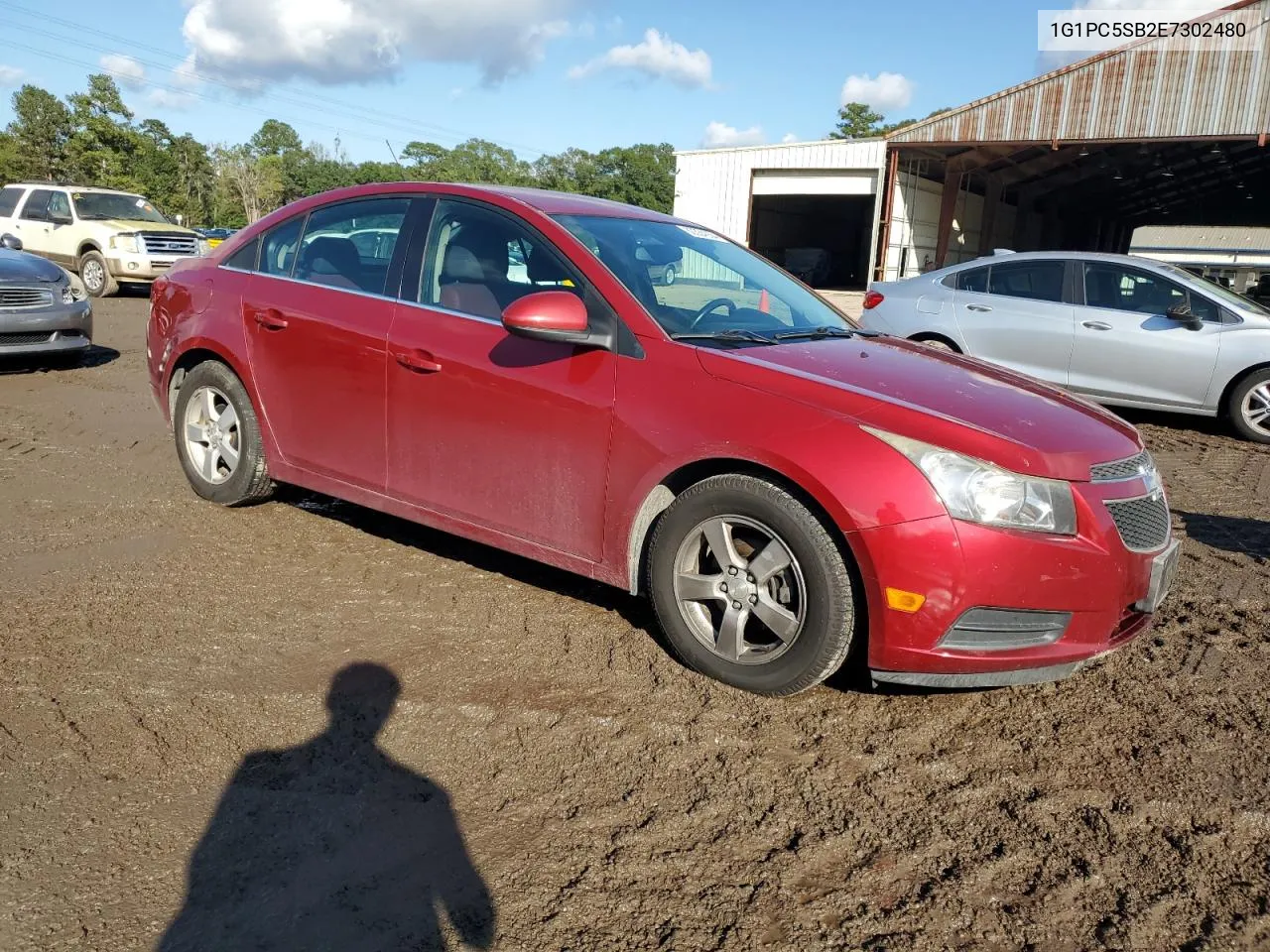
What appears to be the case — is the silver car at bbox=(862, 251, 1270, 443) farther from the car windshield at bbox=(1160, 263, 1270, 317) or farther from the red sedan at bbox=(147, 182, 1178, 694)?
the red sedan at bbox=(147, 182, 1178, 694)

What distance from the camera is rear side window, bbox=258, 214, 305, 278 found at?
15.1ft

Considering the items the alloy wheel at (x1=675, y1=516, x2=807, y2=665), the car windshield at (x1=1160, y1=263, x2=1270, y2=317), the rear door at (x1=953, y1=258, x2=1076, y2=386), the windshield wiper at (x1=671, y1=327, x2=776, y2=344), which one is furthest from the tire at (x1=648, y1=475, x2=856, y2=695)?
the car windshield at (x1=1160, y1=263, x2=1270, y2=317)

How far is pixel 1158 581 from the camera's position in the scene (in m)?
3.13

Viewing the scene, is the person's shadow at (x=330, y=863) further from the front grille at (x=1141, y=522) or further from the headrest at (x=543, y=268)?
the front grille at (x=1141, y=522)

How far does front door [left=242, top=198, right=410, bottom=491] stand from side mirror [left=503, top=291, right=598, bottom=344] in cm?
91

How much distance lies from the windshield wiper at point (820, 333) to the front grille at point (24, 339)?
838 cm

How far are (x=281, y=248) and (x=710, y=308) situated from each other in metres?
2.30

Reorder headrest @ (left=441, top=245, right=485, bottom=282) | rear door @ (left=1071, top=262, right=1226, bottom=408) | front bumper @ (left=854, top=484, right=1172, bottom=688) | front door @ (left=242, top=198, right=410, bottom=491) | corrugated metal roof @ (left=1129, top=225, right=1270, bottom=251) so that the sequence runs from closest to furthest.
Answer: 1. front bumper @ (left=854, top=484, right=1172, bottom=688)
2. headrest @ (left=441, top=245, right=485, bottom=282)
3. front door @ (left=242, top=198, right=410, bottom=491)
4. rear door @ (left=1071, top=262, right=1226, bottom=408)
5. corrugated metal roof @ (left=1129, top=225, right=1270, bottom=251)

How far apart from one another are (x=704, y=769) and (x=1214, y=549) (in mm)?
3628

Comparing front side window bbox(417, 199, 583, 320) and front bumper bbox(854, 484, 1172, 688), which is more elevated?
front side window bbox(417, 199, 583, 320)

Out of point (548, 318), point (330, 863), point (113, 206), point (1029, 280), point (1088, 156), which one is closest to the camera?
point (330, 863)

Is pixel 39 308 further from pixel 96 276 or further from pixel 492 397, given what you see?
pixel 96 276

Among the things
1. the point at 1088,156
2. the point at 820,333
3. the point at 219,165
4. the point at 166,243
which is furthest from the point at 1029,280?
the point at 219,165

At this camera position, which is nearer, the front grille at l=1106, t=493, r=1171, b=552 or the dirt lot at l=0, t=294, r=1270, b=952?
the dirt lot at l=0, t=294, r=1270, b=952
